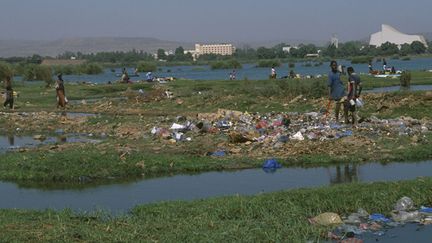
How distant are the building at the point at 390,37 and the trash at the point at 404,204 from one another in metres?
187

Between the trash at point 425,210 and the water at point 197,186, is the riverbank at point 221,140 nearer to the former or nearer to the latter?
the water at point 197,186

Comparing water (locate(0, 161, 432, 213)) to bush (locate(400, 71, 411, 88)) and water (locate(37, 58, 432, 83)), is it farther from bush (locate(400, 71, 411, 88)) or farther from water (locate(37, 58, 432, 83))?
water (locate(37, 58, 432, 83))

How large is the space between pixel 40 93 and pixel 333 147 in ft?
106

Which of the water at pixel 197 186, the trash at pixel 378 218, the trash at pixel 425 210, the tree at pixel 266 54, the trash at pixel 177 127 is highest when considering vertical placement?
the trash at pixel 425 210

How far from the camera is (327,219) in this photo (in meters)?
9.16

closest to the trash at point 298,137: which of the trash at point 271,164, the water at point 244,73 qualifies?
the trash at point 271,164

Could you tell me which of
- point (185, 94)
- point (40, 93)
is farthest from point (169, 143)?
point (40, 93)

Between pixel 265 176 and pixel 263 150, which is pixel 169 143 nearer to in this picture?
pixel 263 150

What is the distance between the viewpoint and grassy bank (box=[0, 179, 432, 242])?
322 inches

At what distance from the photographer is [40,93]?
4416cm

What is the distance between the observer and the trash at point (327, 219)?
29.8 feet

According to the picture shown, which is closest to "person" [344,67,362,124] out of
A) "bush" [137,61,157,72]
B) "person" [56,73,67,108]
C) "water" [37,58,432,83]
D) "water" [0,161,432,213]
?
"water" [0,161,432,213]

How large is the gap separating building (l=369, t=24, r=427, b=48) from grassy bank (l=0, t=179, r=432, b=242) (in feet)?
614

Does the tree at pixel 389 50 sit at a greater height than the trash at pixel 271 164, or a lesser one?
greater
